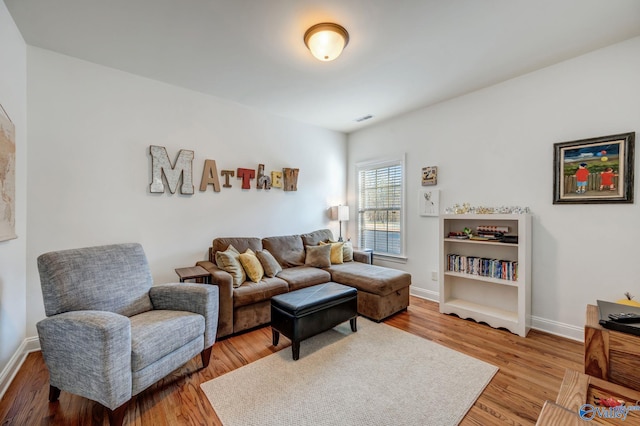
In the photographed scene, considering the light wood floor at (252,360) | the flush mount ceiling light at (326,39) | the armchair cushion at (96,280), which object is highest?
the flush mount ceiling light at (326,39)

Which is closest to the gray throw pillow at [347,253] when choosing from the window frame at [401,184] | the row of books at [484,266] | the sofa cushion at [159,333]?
the window frame at [401,184]

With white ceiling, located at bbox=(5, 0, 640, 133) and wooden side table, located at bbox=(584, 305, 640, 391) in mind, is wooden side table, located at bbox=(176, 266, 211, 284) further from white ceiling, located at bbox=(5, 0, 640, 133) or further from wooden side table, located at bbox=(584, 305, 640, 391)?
wooden side table, located at bbox=(584, 305, 640, 391)

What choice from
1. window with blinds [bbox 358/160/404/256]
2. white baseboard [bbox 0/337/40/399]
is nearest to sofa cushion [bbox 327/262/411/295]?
window with blinds [bbox 358/160/404/256]

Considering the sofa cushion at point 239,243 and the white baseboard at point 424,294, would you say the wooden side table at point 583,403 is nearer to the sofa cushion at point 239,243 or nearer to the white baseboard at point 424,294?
the white baseboard at point 424,294


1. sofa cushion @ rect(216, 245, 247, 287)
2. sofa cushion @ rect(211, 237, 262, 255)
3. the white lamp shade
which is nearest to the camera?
sofa cushion @ rect(216, 245, 247, 287)

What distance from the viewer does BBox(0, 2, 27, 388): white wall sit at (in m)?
1.93

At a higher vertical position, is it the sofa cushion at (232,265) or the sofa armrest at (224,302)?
the sofa cushion at (232,265)

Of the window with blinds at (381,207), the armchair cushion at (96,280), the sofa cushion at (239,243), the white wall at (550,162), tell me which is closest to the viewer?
the armchair cushion at (96,280)

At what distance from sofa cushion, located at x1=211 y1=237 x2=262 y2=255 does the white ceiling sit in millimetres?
1872

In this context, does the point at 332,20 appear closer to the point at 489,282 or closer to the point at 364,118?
the point at 364,118

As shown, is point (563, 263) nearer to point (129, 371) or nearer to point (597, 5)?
point (597, 5)

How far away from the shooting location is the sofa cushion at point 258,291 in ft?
8.87

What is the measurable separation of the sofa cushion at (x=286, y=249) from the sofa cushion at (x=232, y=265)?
0.70 meters

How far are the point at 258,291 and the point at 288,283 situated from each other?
1.28 feet
